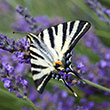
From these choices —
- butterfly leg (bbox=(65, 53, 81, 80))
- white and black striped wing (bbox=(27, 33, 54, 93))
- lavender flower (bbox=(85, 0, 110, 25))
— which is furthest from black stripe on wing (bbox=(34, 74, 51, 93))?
lavender flower (bbox=(85, 0, 110, 25))

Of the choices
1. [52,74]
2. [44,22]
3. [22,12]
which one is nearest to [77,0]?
[44,22]

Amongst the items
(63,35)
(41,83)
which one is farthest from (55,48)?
(41,83)

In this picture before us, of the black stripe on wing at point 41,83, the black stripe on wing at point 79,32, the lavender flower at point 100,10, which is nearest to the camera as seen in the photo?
the black stripe on wing at point 41,83

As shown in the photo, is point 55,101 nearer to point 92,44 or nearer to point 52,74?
point 92,44

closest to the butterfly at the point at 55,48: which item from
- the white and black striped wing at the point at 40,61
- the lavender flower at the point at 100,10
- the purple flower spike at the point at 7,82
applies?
the white and black striped wing at the point at 40,61

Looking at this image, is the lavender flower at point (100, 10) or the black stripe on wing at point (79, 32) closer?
the black stripe on wing at point (79, 32)

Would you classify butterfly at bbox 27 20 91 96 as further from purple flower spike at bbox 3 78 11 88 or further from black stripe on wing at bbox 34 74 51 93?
purple flower spike at bbox 3 78 11 88

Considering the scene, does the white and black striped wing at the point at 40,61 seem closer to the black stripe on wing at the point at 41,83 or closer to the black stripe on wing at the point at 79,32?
the black stripe on wing at the point at 41,83

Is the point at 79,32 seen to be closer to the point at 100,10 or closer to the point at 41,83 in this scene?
the point at 41,83
